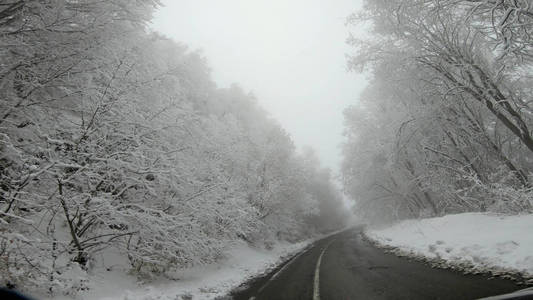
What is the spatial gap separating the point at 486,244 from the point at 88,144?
9702 millimetres

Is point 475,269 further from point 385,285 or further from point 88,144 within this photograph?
point 88,144

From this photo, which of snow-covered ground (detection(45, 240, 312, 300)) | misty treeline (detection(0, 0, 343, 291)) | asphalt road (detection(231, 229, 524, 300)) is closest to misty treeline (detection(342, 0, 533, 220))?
asphalt road (detection(231, 229, 524, 300))

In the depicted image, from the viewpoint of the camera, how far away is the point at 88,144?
6293 mm

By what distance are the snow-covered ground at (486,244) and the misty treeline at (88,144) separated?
7119 millimetres

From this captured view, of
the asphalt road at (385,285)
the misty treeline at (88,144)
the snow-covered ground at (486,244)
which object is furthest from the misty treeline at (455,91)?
the misty treeline at (88,144)

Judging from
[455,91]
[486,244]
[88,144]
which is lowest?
[486,244]

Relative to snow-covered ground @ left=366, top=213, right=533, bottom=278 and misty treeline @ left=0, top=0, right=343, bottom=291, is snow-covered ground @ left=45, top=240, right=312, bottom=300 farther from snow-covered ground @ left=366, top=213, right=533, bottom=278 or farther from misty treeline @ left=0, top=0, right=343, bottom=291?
snow-covered ground @ left=366, top=213, right=533, bottom=278

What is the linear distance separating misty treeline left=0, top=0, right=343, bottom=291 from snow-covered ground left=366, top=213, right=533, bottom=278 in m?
7.12

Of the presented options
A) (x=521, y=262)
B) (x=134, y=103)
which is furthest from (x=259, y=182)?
(x=521, y=262)

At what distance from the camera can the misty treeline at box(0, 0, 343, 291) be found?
5.25m

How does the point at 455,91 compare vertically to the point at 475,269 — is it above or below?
above

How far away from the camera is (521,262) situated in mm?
5480

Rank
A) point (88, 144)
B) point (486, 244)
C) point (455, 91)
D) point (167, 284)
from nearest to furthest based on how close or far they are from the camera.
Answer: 1. point (88, 144)
2. point (486, 244)
3. point (167, 284)
4. point (455, 91)

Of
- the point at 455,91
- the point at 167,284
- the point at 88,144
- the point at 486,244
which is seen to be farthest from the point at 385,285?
the point at 455,91
